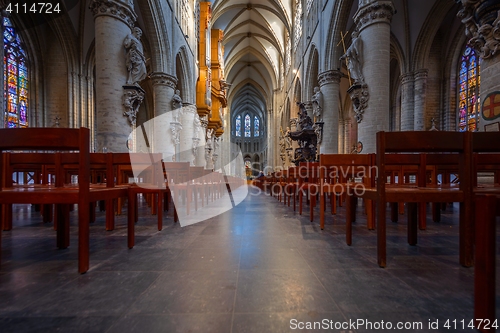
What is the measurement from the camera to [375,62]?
6781 mm

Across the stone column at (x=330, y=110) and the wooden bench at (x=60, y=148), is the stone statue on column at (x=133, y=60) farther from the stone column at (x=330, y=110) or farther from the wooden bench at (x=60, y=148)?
the stone column at (x=330, y=110)

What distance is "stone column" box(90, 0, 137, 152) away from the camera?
6125 mm

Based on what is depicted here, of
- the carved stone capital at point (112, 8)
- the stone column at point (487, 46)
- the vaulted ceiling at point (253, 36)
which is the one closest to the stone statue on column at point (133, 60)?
the carved stone capital at point (112, 8)

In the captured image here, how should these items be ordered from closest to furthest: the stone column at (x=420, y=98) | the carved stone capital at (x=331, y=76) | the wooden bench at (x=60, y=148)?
the wooden bench at (x=60, y=148)
the stone column at (x=420, y=98)
the carved stone capital at (x=331, y=76)

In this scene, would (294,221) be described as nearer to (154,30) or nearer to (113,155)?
(113,155)

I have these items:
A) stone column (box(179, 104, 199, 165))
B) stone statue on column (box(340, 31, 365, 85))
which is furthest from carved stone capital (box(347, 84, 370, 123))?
stone column (box(179, 104, 199, 165))

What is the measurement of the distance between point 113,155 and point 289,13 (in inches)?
833

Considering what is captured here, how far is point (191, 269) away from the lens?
5.99ft

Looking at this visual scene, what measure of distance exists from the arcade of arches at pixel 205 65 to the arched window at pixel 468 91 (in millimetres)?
44

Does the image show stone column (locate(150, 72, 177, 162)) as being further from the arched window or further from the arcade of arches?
the arched window

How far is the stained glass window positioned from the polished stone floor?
1131cm

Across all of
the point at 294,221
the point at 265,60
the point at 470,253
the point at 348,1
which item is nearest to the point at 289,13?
the point at 265,60

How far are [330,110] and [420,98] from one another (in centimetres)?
384

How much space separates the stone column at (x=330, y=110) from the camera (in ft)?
35.6
